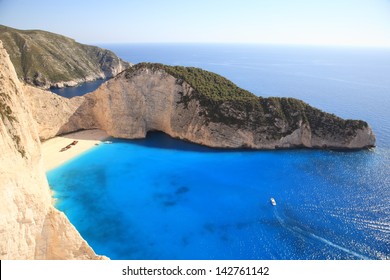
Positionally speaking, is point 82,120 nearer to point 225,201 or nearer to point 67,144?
point 67,144

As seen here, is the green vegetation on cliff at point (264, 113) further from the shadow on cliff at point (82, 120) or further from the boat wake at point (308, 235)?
the boat wake at point (308, 235)

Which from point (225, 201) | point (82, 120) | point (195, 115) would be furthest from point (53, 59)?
point (225, 201)

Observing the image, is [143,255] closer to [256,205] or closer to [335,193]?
[256,205]

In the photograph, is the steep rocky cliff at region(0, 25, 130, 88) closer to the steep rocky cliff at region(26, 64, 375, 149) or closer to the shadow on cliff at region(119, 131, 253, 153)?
the steep rocky cliff at region(26, 64, 375, 149)

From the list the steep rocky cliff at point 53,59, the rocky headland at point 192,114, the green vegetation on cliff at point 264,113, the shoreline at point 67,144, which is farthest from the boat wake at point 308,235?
the steep rocky cliff at point 53,59

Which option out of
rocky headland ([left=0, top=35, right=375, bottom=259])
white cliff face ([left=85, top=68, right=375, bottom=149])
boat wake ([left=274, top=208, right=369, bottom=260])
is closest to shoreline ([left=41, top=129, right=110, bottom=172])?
rocky headland ([left=0, top=35, right=375, bottom=259])
